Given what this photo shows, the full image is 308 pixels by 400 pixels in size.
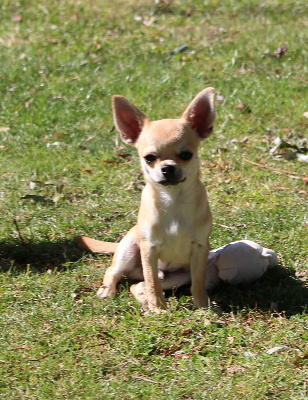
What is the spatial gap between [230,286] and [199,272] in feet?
1.29

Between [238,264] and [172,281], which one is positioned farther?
[172,281]

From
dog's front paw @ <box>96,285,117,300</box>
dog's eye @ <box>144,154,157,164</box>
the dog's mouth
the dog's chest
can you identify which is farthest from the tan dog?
dog's eye @ <box>144,154,157,164</box>

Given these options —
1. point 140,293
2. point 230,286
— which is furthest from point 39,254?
point 230,286

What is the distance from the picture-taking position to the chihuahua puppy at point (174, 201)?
441cm

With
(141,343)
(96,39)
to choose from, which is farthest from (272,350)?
(96,39)

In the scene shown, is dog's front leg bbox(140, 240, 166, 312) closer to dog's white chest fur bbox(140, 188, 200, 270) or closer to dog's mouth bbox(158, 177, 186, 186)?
dog's white chest fur bbox(140, 188, 200, 270)

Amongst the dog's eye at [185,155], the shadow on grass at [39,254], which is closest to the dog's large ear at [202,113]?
the dog's eye at [185,155]

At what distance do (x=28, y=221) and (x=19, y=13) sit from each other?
15.4ft

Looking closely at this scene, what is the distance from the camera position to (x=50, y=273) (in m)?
5.09

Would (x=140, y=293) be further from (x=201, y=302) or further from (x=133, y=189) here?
(x=133, y=189)

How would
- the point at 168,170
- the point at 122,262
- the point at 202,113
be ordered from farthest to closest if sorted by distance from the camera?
the point at 122,262
the point at 202,113
the point at 168,170

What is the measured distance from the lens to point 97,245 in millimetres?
5297

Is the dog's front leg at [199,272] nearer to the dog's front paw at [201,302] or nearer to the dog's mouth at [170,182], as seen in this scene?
the dog's front paw at [201,302]

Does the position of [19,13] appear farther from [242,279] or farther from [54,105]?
[242,279]
